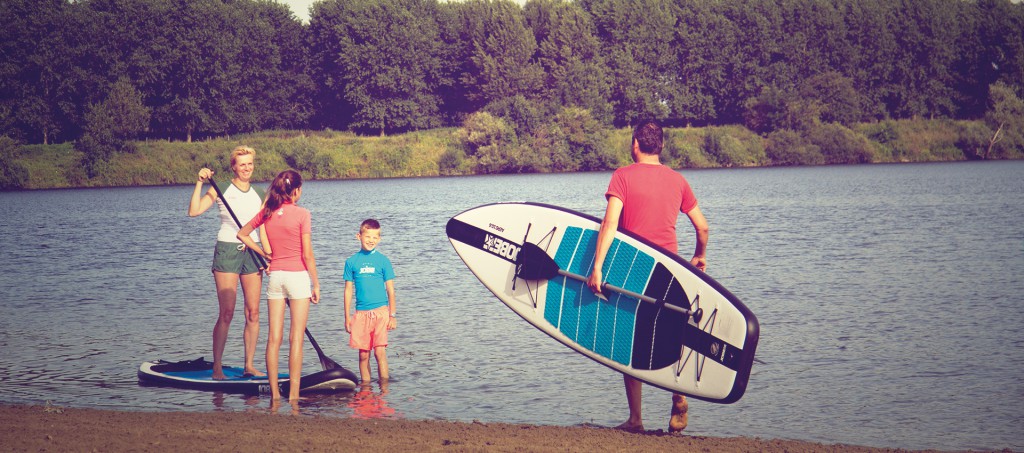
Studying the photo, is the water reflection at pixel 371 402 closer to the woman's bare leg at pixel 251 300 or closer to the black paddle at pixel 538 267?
the woman's bare leg at pixel 251 300

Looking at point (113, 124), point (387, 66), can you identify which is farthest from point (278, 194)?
point (387, 66)

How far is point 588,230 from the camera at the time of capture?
29.5 feet

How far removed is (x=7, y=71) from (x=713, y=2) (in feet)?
198

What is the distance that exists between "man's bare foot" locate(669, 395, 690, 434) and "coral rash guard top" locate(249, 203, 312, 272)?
3243 millimetres

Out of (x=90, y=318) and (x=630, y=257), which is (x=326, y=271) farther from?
(x=630, y=257)

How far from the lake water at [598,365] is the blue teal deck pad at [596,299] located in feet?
2.84

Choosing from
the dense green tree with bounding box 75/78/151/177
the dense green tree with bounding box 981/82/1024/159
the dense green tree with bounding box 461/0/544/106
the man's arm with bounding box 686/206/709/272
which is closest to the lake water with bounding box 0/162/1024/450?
the man's arm with bounding box 686/206/709/272

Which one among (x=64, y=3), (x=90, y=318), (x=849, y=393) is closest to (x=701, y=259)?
(x=849, y=393)

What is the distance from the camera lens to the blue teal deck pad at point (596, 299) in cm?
843

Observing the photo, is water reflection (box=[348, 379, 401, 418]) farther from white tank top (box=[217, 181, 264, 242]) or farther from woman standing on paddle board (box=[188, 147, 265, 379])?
white tank top (box=[217, 181, 264, 242])

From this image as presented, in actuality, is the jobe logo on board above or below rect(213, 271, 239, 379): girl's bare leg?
above

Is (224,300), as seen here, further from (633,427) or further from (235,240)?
(633,427)

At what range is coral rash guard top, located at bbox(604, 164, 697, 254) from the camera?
308 inches

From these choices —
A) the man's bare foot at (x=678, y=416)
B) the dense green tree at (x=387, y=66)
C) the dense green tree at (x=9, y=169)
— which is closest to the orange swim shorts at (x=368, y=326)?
the man's bare foot at (x=678, y=416)
